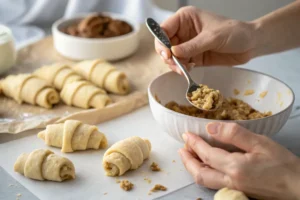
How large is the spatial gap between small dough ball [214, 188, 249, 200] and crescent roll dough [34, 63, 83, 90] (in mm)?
680

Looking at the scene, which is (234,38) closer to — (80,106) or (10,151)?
(80,106)

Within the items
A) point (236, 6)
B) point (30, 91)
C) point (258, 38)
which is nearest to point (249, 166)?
point (258, 38)

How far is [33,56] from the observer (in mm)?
1842

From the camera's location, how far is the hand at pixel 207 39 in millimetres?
1302

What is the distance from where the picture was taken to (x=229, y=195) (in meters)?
1.01

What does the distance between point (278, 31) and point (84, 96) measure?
541 mm

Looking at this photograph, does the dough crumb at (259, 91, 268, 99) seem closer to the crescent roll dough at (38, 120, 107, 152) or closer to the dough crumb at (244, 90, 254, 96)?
the dough crumb at (244, 90, 254, 96)

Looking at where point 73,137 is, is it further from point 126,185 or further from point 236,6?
point 236,6

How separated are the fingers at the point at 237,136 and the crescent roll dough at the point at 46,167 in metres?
0.30

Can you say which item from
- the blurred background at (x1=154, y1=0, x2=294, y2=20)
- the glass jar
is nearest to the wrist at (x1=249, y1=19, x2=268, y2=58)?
the glass jar

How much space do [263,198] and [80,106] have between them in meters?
0.63

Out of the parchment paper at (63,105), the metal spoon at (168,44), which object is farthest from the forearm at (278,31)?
the parchment paper at (63,105)

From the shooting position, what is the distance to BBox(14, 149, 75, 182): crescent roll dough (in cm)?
112

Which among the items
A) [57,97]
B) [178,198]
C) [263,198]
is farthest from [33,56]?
[263,198]
